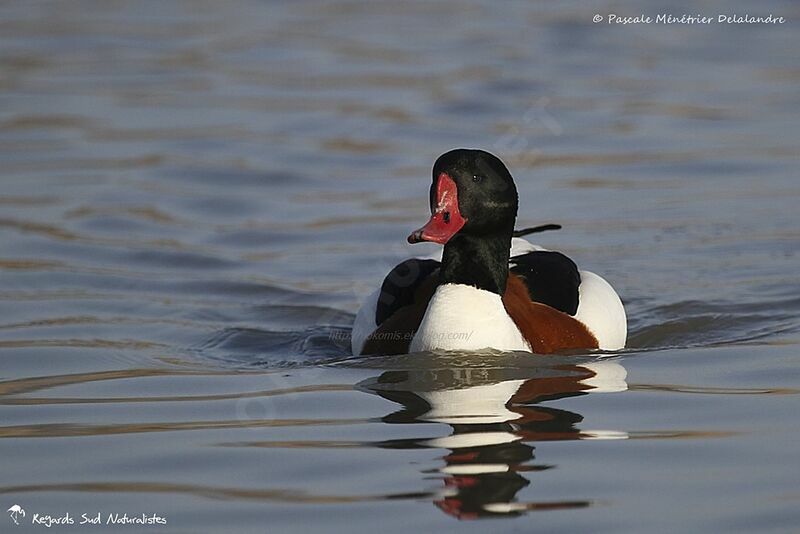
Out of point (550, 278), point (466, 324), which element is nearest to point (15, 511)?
point (466, 324)

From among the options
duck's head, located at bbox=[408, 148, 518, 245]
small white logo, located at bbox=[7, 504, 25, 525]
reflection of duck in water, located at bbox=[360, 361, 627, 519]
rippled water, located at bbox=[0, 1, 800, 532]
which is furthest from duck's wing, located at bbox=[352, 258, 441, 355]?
small white logo, located at bbox=[7, 504, 25, 525]

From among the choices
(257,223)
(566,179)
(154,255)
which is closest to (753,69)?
(566,179)

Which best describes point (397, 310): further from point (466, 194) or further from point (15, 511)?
point (15, 511)

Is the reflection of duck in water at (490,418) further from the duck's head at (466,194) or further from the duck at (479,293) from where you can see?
the duck's head at (466,194)

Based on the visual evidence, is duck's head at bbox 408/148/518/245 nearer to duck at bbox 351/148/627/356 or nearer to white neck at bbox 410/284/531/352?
duck at bbox 351/148/627/356

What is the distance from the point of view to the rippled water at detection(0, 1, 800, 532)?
17.0 ft

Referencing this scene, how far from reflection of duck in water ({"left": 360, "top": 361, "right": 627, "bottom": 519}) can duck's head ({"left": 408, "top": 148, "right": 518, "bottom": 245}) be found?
636mm

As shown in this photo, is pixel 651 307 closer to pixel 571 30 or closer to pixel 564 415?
pixel 564 415

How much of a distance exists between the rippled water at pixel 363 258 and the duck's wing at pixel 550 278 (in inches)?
17.1

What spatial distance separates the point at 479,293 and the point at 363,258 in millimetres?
2924

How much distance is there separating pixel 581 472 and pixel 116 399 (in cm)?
224

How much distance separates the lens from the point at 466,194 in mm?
6742

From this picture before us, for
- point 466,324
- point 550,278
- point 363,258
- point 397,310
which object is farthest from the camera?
point 363,258

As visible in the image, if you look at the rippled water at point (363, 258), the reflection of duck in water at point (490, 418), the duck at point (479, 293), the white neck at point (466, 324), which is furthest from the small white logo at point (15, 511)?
the white neck at point (466, 324)
